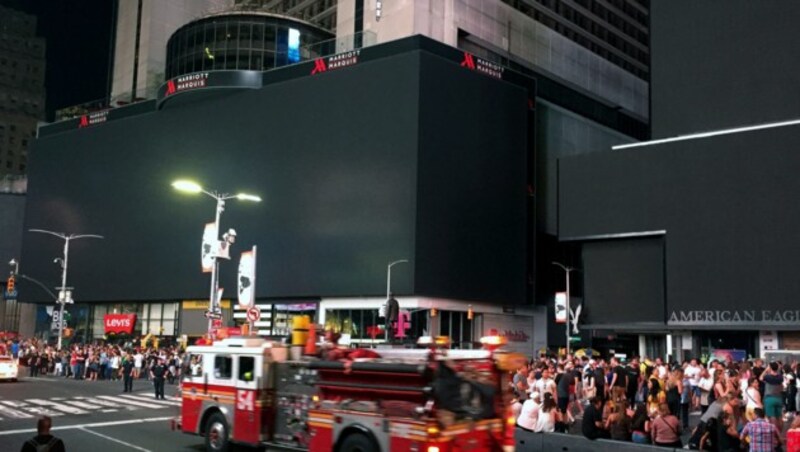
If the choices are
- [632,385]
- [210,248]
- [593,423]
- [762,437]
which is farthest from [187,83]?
[762,437]

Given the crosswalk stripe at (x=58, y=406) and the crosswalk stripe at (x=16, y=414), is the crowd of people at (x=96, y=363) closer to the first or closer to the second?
the crosswalk stripe at (x=58, y=406)

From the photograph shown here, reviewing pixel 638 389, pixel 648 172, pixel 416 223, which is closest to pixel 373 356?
pixel 638 389

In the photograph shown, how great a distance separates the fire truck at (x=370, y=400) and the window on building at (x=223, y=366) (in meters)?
0.05

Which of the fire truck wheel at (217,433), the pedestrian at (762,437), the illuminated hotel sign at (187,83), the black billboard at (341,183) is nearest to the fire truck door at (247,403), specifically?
the fire truck wheel at (217,433)

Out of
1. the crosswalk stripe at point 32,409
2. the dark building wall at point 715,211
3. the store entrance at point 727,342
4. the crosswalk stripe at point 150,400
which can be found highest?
the dark building wall at point 715,211

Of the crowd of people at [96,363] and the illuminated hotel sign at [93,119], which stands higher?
the illuminated hotel sign at [93,119]

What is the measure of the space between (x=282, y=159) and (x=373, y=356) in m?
53.3

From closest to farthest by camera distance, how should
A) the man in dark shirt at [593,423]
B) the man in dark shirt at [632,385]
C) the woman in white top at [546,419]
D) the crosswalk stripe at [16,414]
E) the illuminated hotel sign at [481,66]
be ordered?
the man in dark shirt at [593,423]
the woman in white top at [546,419]
the man in dark shirt at [632,385]
the crosswalk stripe at [16,414]
the illuminated hotel sign at [481,66]

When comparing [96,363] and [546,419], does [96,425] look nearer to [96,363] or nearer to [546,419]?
[546,419]

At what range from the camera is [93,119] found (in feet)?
277

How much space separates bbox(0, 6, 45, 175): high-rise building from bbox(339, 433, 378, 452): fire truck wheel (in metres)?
180

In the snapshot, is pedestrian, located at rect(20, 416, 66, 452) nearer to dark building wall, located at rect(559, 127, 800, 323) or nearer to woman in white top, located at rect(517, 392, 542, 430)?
woman in white top, located at rect(517, 392, 542, 430)

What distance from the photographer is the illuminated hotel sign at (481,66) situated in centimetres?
6500

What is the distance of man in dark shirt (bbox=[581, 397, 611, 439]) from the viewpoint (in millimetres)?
16547
